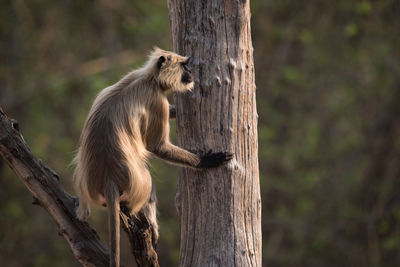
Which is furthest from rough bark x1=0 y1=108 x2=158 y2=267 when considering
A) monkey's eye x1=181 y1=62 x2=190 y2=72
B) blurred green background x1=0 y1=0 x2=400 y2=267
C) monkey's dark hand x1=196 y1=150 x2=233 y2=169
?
blurred green background x1=0 y1=0 x2=400 y2=267

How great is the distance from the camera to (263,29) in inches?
373

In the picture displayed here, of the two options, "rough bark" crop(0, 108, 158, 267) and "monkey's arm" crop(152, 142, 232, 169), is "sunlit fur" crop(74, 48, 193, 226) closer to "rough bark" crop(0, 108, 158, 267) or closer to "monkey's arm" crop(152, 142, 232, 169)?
"rough bark" crop(0, 108, 158, 267)

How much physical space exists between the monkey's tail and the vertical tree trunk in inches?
18.2

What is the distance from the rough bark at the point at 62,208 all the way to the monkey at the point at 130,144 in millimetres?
94

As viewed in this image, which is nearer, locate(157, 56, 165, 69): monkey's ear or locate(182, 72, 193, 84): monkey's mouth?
locate(182, 72, 193, 84): monkey's mouth

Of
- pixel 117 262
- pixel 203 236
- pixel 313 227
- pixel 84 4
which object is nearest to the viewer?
pixel 117 262

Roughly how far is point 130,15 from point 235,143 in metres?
6.93

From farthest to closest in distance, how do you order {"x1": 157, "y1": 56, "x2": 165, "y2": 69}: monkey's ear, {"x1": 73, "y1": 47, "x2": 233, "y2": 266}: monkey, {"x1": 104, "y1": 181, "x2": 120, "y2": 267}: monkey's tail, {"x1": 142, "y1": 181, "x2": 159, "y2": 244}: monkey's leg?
{"x1": 142, "y1": 181, "x2": 159, "y2": 244}: monkey's leg → {"x1": 157, "y1": 56, "x2": 165, "y2": 69}: monkey's ear → {"x1": 73, "y1": 47, "x2": 233, "y2": 266}: monkey → {"x1": 104, "y1": 181, "x2": 120, "y2": 267}: monkey's tail

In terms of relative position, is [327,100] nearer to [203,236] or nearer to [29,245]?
[29,245]

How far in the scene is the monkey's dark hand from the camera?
3.22 metres

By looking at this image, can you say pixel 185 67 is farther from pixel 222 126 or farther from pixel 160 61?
pixel 222 126

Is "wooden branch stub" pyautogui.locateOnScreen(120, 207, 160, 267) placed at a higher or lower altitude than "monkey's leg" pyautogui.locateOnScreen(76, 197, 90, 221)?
lower

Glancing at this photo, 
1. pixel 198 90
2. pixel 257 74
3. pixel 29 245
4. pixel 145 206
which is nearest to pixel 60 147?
pixel 29 245

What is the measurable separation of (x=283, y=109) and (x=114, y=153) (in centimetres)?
694
